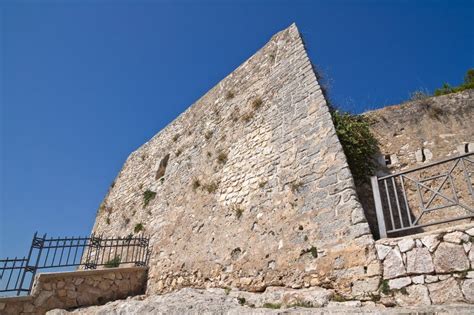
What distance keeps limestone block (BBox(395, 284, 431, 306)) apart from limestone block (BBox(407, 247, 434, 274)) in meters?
0.16

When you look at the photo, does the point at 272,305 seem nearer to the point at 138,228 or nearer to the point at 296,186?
the point at 296,186

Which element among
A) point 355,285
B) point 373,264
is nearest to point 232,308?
point 355,285

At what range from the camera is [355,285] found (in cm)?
382

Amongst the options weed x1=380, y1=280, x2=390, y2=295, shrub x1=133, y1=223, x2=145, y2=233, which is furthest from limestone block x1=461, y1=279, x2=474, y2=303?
shrub x1=133, y1=223, x2=145, y2=233

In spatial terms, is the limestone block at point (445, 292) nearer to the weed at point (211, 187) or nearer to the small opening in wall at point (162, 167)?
the weed at point (211, 187)

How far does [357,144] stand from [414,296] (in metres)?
3.55

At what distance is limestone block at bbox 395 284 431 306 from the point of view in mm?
3289

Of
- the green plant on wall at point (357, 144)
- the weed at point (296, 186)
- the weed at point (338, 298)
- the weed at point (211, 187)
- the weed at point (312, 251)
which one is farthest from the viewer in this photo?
the weed at point (211, 187)

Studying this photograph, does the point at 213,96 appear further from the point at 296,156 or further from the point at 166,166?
the point at 296,156

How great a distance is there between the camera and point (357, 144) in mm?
6418

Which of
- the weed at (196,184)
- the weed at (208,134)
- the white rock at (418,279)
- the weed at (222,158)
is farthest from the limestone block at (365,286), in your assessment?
the weed at (208,134)

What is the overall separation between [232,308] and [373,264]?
1.86 meters

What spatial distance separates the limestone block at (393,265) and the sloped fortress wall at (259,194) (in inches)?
4.1

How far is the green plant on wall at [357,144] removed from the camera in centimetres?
620
